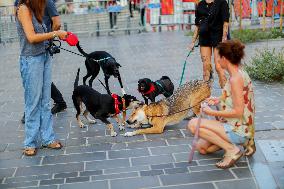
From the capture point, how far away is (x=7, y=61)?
44.8 ft

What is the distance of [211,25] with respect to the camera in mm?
7375

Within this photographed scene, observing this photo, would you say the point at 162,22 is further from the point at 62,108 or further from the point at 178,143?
the point at 178,143

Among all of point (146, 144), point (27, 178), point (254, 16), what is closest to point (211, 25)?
point (146, 144)

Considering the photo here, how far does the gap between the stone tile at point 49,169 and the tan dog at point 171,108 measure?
3.84ft

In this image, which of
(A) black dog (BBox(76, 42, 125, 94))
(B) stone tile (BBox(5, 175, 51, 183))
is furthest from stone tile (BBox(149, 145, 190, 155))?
(A) black dog (BBox(76, 42, 125, 94))

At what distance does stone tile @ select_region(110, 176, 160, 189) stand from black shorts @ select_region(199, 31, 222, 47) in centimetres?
327

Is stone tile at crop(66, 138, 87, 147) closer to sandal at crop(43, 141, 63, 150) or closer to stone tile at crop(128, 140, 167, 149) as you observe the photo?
sandal at crop(43, 141, 63, 150)

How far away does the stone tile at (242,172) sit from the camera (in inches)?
187

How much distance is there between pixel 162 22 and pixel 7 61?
8.61 meters

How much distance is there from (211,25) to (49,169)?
364 cm

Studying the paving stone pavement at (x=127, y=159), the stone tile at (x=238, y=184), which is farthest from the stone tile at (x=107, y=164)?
the stone tile at (x=238, y=184)

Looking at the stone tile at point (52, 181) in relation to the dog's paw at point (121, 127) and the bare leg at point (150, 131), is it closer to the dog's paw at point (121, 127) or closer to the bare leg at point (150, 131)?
the bare leg at point (150, 131)

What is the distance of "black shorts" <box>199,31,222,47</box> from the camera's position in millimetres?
7383

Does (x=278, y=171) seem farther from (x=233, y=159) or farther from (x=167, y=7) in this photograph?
(x=167, y=7)
